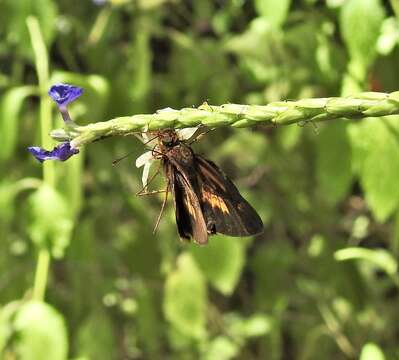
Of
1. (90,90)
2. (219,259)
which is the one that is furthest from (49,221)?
(219,259)

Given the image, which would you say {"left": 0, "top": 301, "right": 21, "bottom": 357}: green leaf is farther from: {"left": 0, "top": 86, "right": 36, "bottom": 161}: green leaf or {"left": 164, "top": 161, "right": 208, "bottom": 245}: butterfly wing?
{"left": 164, "top": 161, "right": 208, "bottom": 245}: butterfly wing

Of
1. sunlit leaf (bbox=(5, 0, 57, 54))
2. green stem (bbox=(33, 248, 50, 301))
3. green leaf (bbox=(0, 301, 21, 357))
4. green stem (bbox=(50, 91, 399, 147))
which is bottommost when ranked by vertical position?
green stem (bbox=(50, 91, 399, 147))

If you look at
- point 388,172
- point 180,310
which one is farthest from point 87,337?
point 388,172

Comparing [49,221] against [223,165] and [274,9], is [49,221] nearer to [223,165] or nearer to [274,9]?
[274,9]

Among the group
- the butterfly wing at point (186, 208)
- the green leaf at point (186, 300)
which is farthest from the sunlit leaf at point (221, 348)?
the butterfly wing at point (186, 208)

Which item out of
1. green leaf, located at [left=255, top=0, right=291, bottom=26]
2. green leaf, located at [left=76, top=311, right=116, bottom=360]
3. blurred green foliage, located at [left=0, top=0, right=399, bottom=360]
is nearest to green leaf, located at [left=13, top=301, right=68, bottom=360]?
blurred green foliage, located at [left=0, top=0, right=399, bottom=360]

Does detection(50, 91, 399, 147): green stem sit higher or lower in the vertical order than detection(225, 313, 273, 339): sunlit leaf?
lower
